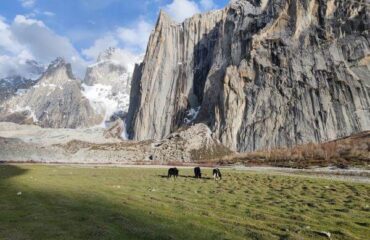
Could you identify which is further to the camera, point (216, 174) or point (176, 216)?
point (216, 174)

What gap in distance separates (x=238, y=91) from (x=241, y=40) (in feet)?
94.8

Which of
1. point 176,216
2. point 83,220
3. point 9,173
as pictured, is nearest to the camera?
point 83,220

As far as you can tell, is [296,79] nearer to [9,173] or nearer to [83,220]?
[9,173]

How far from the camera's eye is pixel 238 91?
→ 173875mm

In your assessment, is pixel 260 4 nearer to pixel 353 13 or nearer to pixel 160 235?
pixel 353 13

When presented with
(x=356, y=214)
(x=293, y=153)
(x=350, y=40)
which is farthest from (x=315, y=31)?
(x=356, y=214)

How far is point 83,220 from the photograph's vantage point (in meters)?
20.0

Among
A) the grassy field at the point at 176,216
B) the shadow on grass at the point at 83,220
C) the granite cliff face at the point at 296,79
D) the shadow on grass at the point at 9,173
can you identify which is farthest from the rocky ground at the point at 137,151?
the shadow on grass at the point at 83,220

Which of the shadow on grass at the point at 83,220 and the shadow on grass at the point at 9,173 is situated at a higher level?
the shadow on grass at the point at 9,173

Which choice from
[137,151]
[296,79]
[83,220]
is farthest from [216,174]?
[296,79]

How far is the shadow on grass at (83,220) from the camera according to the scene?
674 inches

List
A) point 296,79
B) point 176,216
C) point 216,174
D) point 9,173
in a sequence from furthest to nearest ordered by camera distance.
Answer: point 296,79 → point 9,173 → point 216,174 → point 176,216

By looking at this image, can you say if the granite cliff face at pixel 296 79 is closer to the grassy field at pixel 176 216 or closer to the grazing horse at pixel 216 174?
the grazing horse at pixel 216 174

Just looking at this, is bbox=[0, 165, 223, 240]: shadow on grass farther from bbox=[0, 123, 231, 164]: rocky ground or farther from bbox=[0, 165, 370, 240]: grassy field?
bbox=[0, 123, 231, 164]: rocky ground
